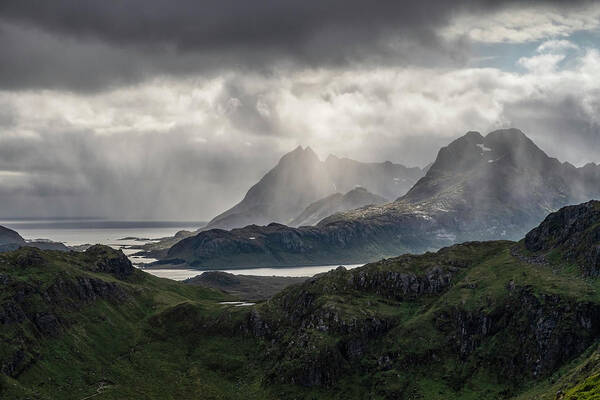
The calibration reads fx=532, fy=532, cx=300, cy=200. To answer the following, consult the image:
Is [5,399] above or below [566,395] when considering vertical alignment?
below

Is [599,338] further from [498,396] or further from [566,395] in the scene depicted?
[566,395]

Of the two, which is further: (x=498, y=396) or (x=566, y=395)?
(x=498, y=396)

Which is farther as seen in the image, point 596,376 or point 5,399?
point 5,399

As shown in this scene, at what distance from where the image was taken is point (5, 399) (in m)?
200

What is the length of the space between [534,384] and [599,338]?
3012 cm

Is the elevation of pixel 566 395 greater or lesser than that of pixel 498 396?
greater

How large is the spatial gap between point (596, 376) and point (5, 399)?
20102cm

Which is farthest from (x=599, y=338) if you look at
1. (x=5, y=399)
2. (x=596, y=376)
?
(x=5, y=399)

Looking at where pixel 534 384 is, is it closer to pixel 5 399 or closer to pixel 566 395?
pixel 566 395

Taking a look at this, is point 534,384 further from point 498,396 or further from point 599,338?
point 599,338

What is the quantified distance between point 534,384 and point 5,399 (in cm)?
19831

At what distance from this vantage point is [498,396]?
19975 centimetres

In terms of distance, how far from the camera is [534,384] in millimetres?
198750

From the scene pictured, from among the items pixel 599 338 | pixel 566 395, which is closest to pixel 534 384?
pixel 599 338
